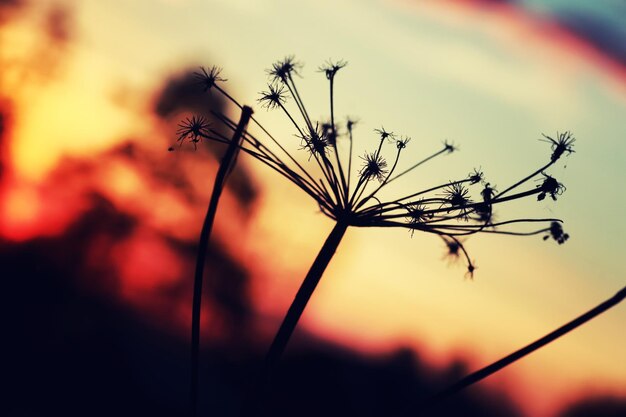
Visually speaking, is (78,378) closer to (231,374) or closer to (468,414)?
(231,374)

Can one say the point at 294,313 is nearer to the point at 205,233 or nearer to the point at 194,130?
the point at 205,233

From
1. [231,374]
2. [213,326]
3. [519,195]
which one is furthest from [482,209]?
[213,326]

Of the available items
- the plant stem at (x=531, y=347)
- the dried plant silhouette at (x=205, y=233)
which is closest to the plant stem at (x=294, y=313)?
the dried plant silhouette at (x=205, y=233)

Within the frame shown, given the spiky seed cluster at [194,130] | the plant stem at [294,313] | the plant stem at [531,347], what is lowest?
the plant stem at [531,347]

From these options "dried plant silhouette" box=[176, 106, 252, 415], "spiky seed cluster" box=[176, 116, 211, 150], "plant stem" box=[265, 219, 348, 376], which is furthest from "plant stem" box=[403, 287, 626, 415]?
"spiky seed cluster" box=[176, 116, 211, 150]

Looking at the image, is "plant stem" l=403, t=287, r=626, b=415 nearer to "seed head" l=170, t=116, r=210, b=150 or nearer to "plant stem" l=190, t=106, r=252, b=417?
"plant stem" l=190, t=106, r=252, b=417

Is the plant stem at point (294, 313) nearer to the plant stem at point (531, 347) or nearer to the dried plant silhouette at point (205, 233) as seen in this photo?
the dried plant silhouette at point (205, 233)

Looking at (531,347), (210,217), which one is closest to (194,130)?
(210,217)

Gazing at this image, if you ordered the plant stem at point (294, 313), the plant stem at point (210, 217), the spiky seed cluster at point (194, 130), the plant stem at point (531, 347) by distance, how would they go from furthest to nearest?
the spiky seed cluster at point (194, 130) → the plant stem at point (294, 313) → the plant stem at point (210, 217) → the plant stem at point (531, 347)
